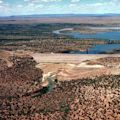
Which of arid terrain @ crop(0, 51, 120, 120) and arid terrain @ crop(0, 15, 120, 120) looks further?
arid terrain @ crop(0, 15, 120, 120)

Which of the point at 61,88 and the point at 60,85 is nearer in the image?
the point at 61,88

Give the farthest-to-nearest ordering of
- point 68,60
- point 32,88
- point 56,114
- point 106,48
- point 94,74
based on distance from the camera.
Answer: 1. point 106,48
2. point 68,60
3. point 94,74
4. point 32,88
5. point 56,114

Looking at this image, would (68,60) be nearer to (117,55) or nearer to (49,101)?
(117,55)

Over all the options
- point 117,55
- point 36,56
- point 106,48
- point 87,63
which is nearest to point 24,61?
point 36,56

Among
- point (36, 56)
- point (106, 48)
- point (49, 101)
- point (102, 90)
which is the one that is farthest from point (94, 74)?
point (106, 48)

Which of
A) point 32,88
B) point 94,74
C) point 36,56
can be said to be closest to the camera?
point 32,88

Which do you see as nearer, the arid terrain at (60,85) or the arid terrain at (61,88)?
the arid terrain at (61,88)

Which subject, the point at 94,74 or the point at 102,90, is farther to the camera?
the point at 94,74
